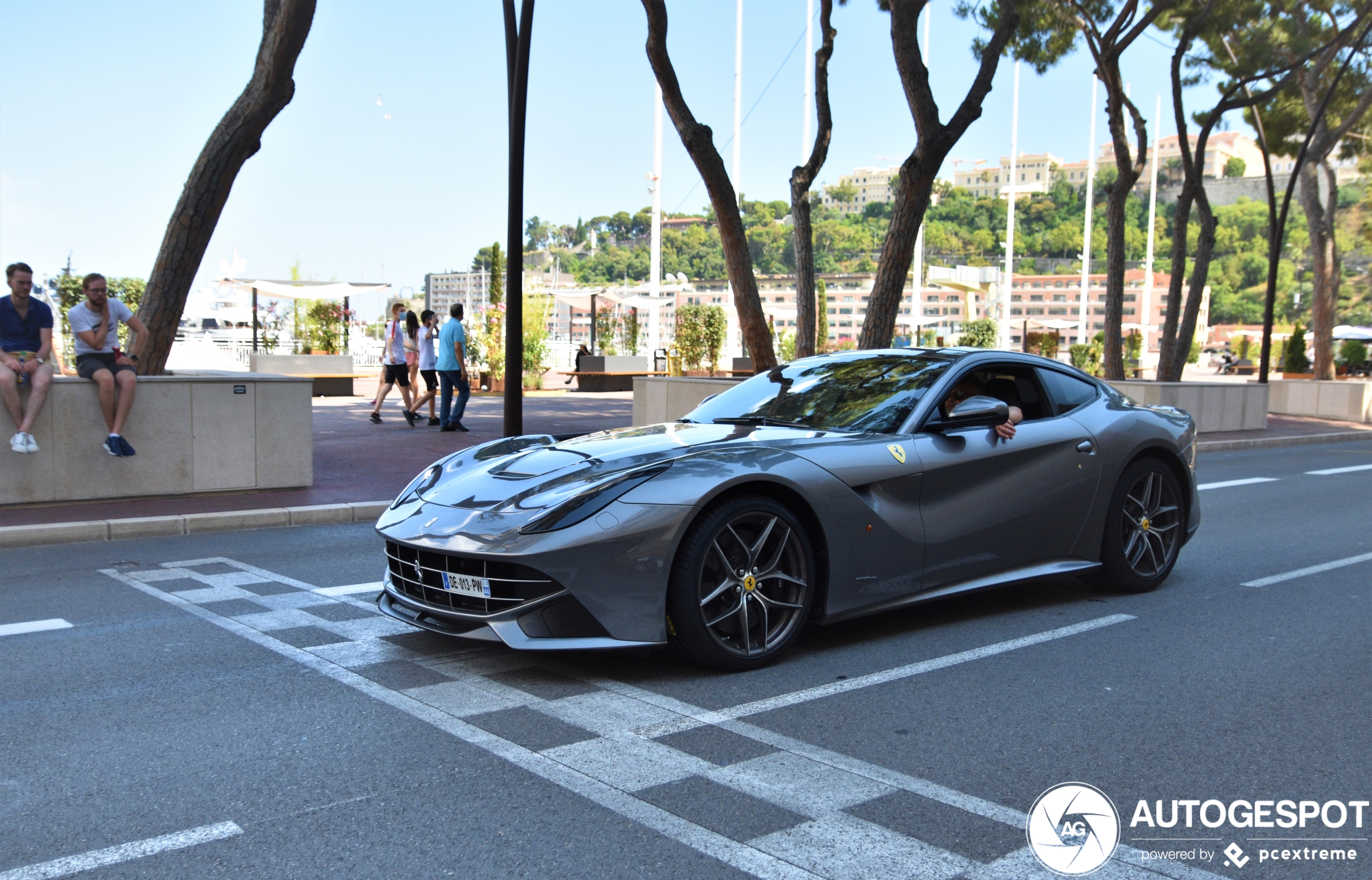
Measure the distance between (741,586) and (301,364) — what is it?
70.1ft

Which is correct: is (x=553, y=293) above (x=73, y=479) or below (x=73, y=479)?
above

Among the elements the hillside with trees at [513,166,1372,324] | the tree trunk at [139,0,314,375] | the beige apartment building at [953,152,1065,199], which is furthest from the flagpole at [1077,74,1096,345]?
the beige apartment building at [953,152,1065,199]

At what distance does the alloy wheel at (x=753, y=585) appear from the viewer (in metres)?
4.57

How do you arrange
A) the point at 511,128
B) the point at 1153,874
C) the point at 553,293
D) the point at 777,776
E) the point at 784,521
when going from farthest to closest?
the point at 553,293
the point at 511,128
the point at 784,521
the point at 777,776
the point at 1153,874

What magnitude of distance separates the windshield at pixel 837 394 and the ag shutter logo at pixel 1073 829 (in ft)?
7.33

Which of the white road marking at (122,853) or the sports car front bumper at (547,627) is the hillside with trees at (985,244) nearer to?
the sports car front bumper at (547,627)

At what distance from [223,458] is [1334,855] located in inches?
358

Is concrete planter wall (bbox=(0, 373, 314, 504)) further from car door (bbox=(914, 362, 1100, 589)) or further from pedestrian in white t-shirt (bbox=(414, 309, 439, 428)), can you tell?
car door (bbox=(914, 362, 1100, 589))

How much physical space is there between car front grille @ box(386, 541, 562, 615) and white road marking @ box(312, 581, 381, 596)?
5.02 ft

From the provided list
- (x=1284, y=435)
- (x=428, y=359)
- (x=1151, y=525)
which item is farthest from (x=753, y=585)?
(x=1284, y=435)

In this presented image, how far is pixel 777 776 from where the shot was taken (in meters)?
3.60

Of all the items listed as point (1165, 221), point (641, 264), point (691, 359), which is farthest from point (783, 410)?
point (1165, 221)

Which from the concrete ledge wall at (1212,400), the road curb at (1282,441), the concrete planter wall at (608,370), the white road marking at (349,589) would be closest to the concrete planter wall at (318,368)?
the concrete planter wall at (608,370)

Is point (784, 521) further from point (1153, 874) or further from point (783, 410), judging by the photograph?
point (1153, 874)
